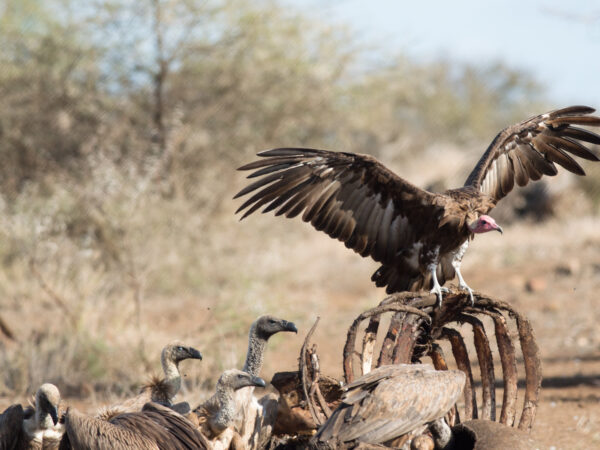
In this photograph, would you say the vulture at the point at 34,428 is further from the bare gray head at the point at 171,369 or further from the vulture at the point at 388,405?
the vulture at the point at 388,405

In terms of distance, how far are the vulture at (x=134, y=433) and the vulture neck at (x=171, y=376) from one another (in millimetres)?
1137

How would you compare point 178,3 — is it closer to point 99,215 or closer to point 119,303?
point 99,215

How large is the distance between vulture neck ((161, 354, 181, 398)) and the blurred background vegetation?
2.03 meters

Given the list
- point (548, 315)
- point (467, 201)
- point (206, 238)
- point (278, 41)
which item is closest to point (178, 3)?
point (278, 41)

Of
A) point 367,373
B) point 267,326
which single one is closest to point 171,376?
point 267,326

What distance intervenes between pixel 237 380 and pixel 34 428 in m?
1.11

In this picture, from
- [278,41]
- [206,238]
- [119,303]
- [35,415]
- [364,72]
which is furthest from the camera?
[364,72]

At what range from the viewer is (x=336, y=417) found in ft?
11.6

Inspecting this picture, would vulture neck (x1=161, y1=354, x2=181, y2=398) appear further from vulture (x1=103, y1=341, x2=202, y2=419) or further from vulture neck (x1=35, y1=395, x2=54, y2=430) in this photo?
vulture neck (x1=35, y1=395, x2=54, y2=430)

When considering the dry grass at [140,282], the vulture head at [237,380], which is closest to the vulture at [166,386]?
the vulture head at [237,380]

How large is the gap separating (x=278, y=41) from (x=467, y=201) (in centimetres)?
1052

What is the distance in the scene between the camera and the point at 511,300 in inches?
462

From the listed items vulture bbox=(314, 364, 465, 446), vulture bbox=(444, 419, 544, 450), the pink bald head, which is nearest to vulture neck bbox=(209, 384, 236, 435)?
vulture bbox=(314, 364, 465, 446)

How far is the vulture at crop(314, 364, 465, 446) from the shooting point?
3.49 meters
